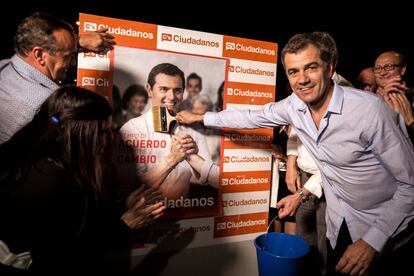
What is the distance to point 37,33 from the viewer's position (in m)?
1.56

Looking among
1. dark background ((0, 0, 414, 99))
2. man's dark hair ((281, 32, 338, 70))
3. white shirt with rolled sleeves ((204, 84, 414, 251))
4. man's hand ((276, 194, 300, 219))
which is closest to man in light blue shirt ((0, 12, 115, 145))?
man's dark hair ((281, 32, 338, 70))

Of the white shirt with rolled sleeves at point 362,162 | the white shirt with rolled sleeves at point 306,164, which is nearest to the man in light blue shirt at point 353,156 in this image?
the white shirt with rolled sleeves at point 362,162

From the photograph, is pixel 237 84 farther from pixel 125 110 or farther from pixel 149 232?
pixel 149 232

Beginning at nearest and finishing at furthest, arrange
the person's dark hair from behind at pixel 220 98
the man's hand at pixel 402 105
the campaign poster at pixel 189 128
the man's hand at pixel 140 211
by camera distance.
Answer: the man's hand at pixel 140 211 < the campaign poster at pixel 189 128 < the man's hand at pixel 402 105 < the person's dark hair from behind at pixel 220 98

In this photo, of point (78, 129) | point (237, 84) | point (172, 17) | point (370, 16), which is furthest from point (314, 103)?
point (370, 16)

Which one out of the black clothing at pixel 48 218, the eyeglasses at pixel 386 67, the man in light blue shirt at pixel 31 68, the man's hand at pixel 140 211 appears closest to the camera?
the black clothing at pixel 48 218

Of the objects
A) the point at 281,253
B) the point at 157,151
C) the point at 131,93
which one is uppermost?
the point at 131,93

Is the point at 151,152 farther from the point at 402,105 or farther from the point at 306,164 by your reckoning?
the point at 402,105

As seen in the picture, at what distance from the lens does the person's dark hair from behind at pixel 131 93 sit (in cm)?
191

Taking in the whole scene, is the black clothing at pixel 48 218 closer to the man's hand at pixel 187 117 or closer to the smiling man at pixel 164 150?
the smiling man at pixel 164 150

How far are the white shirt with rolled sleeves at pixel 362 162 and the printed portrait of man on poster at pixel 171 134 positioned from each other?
Result: 619 mm

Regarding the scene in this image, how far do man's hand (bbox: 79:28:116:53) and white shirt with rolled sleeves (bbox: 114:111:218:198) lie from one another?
0.48 metres

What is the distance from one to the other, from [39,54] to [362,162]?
1.87 metres

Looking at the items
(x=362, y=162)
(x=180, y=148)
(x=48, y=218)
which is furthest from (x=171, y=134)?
(x=362, y=162)
